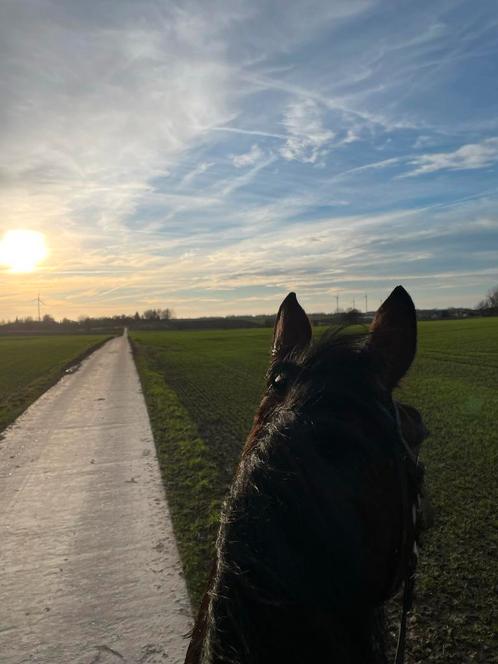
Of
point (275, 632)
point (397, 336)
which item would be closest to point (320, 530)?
point (275, 632)

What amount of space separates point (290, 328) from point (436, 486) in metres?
7.14

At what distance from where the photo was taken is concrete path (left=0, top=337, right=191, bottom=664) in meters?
4.05

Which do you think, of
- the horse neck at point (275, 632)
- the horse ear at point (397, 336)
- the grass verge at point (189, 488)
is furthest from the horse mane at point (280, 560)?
the grass verge at point (189, 488)

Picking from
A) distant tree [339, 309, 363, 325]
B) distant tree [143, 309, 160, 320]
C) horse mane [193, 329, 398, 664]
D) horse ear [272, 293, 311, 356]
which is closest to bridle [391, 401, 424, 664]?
horse mane [193, 329, 398, 664]

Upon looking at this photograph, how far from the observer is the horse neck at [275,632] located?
3.38 ft

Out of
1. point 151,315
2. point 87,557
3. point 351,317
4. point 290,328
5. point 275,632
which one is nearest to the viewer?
point 275,632

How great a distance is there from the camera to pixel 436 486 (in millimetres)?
8148

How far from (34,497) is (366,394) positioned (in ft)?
24.8

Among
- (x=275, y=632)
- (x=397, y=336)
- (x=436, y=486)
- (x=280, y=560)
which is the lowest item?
(x=436, y=486)

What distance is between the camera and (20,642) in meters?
4.07

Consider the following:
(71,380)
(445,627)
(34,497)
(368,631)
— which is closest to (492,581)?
(445,627)

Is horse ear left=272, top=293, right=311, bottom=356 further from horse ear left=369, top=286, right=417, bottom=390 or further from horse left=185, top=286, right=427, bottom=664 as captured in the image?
horse left=185, top=286, right=427, bottom=664

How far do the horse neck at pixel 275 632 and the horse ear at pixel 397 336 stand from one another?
25.0 inches

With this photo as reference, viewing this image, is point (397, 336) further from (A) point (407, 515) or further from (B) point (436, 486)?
(B) point (436, 486)
